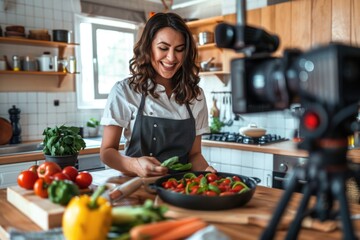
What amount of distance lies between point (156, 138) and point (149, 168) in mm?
401

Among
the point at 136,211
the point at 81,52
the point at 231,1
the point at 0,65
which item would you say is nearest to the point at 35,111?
the point at 0,65

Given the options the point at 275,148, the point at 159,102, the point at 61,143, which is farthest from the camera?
the point at 275,148

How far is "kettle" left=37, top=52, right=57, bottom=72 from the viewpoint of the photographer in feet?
10.6

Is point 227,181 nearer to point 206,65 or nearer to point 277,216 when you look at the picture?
point 277,216

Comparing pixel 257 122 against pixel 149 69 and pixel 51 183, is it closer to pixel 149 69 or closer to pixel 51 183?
pixel 149 69

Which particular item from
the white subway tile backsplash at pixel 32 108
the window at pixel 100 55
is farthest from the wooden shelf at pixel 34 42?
the white subway tile backsplash at pixel 32 108

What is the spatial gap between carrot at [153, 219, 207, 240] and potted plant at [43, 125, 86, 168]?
93 cm

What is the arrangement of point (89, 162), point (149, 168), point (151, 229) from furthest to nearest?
point (89, 162)
point (149, 168)
point (151, 229)

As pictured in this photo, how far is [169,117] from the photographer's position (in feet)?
6.08

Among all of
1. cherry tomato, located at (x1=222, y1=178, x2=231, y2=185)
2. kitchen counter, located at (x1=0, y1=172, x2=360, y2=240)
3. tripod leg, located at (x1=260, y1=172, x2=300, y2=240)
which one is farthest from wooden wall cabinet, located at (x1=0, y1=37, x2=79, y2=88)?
tripod leg, located at (x1=260, y1=172, x2=300, y2=240)

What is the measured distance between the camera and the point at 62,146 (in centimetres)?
162

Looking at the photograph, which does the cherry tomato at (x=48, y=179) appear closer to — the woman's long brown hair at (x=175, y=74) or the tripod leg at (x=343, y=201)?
the woman's long brown hair at (x=175, y=74)

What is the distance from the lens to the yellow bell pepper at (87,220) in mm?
808

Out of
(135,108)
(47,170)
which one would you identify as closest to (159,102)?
(135,108)
